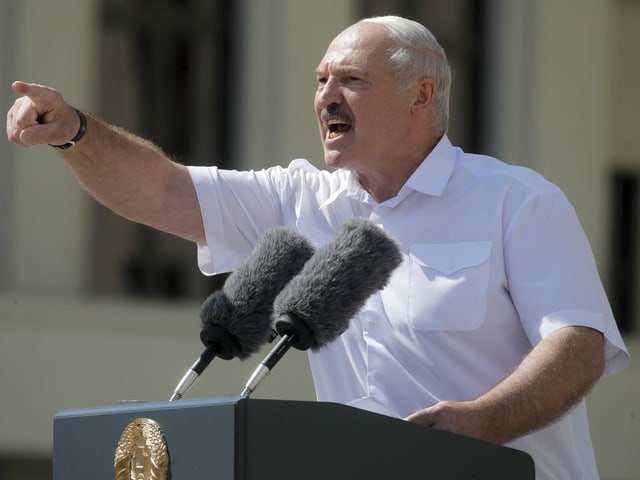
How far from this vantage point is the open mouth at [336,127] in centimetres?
399

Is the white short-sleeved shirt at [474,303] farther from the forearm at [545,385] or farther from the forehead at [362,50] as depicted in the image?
the forehead at [362,50]

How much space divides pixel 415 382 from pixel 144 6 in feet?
21.0

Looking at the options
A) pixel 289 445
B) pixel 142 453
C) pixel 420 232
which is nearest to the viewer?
pixel 289 445

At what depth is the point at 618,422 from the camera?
408 inches

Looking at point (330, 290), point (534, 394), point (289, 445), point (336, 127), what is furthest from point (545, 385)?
point (336, 127)

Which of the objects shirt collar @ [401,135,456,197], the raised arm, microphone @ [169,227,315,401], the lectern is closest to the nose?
shirt collar @ [401,135,456,197]

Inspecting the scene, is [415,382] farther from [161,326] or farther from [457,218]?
[161,326]

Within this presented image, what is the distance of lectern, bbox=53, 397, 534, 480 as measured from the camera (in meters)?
2.87

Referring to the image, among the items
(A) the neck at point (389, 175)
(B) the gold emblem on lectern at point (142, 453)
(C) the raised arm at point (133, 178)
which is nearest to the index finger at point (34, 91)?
(C) the raised arm at point (133, 178)

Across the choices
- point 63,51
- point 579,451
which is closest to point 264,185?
point 579,451

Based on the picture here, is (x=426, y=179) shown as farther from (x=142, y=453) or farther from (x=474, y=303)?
(x=142, y=453)

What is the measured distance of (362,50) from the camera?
4027 mm

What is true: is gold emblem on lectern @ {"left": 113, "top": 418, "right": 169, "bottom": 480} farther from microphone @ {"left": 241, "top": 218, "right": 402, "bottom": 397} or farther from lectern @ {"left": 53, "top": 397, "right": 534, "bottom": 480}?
microphone @ {"left": 241, "top": 218, "right": 402, "bottom": 397}

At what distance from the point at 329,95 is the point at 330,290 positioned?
3.19 ft
